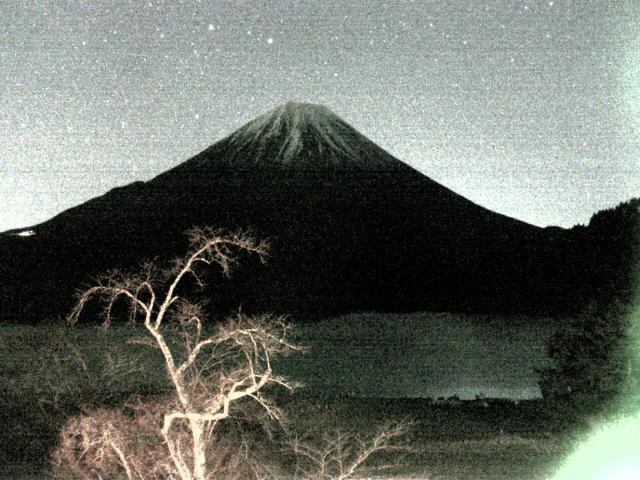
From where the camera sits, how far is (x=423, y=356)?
54.7 m

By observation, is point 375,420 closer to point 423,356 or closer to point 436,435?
point 436,435

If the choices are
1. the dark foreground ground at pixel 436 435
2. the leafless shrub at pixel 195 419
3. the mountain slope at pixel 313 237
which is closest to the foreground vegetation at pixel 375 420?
the dark foreground ground at pixel 436 435

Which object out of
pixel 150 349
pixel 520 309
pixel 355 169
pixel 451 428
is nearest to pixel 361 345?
pixel 150 349

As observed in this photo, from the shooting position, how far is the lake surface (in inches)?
1657

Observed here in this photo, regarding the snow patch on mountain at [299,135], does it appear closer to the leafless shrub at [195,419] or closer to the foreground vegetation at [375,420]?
the foreground vegetation at [375,420]

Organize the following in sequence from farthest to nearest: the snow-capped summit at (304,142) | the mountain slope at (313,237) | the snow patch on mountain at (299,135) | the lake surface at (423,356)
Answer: the snow patch on mountain at (299,135)
the snow-capped summit at (304,142)
the mountain slope at (313,237)
the lake surface at (423,356)

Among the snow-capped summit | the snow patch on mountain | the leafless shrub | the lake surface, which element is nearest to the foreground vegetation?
the leafless shrub

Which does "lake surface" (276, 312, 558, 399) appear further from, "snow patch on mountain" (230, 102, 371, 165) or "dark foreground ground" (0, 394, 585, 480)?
"snow patch on mountain" (230, 102, 371, 165)

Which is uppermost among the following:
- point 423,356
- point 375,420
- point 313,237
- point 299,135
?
point 299,135

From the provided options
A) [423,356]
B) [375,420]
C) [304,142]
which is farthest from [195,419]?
[304,142]

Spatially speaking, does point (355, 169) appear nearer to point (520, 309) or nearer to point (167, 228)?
point (167, 228)

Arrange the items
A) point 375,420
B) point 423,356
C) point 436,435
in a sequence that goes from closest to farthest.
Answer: point 436,435
point 375,420
point 423,356

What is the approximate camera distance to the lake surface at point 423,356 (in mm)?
42094

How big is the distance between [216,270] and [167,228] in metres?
8.49
